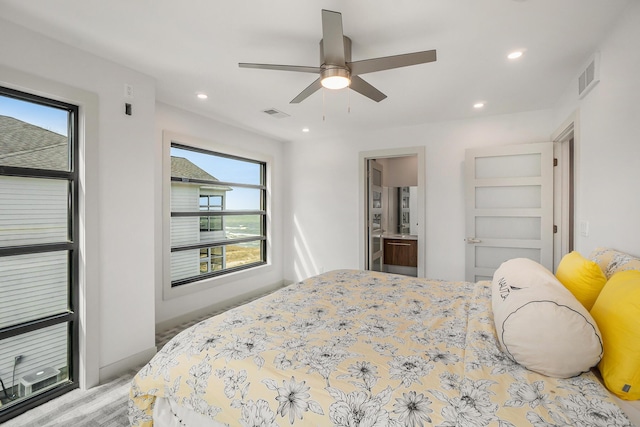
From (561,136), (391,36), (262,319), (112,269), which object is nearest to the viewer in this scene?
(262,319)

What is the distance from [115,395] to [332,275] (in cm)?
194

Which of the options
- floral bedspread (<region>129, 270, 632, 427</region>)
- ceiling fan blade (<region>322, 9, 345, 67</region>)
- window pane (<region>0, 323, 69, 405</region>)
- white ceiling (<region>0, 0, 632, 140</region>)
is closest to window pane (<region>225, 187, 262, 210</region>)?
white ceiling (<region>0, 0, 632, 140</region>)

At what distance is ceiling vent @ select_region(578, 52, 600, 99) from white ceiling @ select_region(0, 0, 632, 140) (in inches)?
4.1

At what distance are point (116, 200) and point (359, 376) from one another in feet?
7.79

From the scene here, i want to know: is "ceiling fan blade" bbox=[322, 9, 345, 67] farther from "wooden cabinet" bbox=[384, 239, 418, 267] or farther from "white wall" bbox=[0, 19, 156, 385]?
"wooden cabinet" bbox=[384, 239, 418, 267]

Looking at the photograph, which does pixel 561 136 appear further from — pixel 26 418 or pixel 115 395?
pixel 26 418

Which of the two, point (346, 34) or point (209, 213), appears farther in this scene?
point (209, 213)

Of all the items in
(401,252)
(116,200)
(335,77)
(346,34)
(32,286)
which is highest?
(346,34)

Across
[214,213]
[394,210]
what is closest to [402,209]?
[394,210]

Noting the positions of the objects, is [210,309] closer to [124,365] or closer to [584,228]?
[124,365]

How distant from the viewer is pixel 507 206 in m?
3.59

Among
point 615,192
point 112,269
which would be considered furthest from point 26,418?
point 615,192

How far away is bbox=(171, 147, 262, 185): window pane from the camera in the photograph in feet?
11.9

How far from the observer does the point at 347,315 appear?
182 cm
